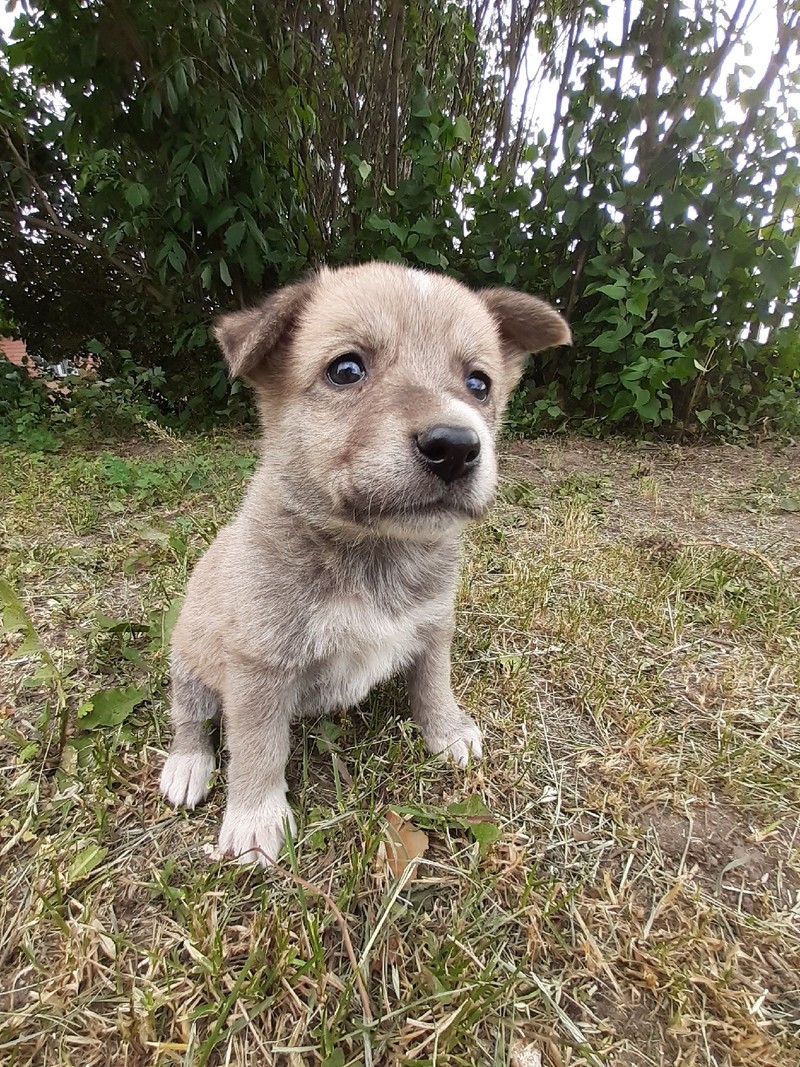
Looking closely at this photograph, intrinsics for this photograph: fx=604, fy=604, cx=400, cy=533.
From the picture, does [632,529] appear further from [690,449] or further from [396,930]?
[396,930]

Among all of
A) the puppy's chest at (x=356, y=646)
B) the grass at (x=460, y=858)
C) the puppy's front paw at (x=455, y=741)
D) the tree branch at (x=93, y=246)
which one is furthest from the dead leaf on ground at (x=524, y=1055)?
the tree branch at (x=93, y=246)

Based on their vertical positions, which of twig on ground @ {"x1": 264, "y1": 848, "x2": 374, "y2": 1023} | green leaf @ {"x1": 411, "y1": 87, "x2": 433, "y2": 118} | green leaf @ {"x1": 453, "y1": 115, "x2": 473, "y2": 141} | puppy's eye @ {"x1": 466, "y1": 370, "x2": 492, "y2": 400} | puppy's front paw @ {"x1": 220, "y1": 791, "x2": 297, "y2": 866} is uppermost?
green leaf @ {"x1": 411, "y1": 87, "x2": 433, "y2": 118}

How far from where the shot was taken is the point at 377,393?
1.76m

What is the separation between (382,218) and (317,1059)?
266 inches

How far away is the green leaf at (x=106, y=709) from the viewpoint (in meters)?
2.21

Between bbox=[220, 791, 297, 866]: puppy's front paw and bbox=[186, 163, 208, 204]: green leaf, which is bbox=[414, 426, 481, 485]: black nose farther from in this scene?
bbox=[186, 163, 208, 204]: green leaf

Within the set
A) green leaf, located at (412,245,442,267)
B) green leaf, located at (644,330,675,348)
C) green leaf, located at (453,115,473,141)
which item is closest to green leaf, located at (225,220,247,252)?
green leaf, located at (412,245,442,267)

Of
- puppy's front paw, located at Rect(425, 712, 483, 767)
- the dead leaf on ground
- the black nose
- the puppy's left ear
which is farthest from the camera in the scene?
the puppy's left ear

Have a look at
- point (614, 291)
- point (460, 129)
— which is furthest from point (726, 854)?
point (460, 129)

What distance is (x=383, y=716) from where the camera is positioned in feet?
7.90

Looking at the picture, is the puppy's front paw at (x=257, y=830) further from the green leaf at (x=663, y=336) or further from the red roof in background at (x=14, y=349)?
the red roof in background at (x=14, y=349)

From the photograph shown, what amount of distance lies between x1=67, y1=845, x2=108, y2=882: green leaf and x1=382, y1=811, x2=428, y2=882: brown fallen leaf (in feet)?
2.71

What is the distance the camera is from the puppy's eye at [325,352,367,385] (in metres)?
1.87

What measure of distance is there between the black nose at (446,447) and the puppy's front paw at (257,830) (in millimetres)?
1158
